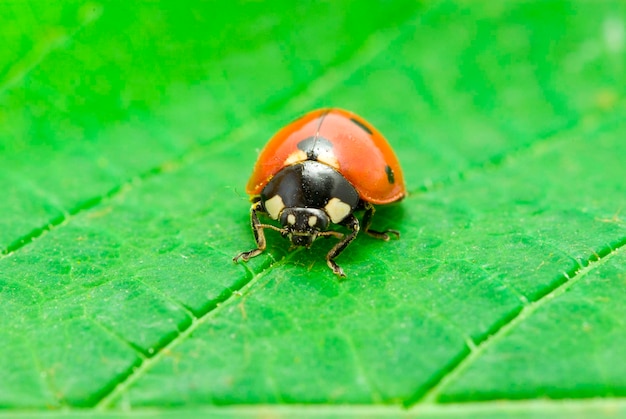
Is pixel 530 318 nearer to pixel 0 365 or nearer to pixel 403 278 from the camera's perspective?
pixel 403 278

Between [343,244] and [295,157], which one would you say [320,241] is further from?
[295,157]

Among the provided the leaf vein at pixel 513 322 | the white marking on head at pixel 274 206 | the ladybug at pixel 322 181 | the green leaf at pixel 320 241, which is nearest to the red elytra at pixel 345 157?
the ladybug at pixel 322 181

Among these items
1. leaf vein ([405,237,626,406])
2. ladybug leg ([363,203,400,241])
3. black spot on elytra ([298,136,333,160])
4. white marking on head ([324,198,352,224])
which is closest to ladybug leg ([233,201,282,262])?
white marking on head ([324,198,352,224])

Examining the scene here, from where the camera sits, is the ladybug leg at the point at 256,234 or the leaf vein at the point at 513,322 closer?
the leaf vein at the point at 513,322

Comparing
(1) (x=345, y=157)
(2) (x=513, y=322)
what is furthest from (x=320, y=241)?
(2) (x=513, y=322)

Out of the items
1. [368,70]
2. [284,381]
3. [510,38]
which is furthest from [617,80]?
[284,381]

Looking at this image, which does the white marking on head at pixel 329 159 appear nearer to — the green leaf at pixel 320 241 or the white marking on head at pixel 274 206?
the white marking on head at pixel 274 206
